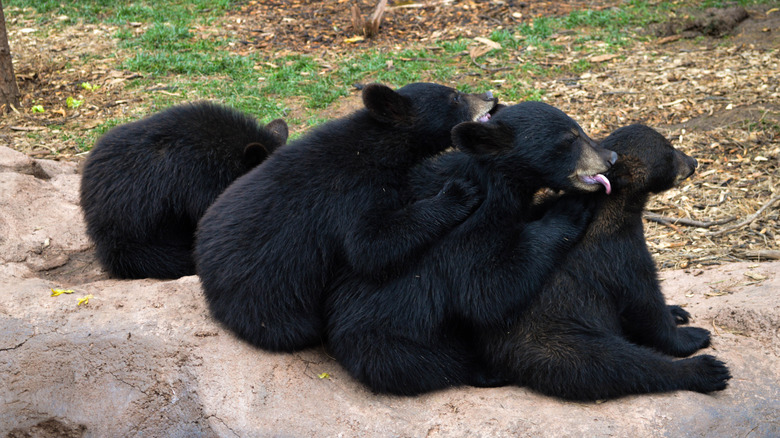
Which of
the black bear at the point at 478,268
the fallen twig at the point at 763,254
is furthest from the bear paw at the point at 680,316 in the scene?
the fallen twig at the point at 763,254

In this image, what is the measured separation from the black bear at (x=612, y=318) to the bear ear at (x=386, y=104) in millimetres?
1311

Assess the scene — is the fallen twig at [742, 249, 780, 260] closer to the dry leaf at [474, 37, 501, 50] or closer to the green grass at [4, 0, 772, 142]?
the green grass at [4, 0, 772, 142]

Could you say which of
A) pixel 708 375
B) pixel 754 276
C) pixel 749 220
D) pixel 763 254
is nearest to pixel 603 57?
pixel 749 220

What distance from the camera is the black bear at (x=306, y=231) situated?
4348 millimetres

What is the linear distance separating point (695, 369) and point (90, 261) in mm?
4884

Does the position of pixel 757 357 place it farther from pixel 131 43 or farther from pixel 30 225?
pixel 131 43

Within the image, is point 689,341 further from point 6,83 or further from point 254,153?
point 6,83

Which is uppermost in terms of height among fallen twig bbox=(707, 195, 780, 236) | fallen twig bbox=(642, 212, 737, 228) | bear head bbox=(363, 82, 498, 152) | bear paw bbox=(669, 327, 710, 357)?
bear head bbox=(363, 82, 498, 152)

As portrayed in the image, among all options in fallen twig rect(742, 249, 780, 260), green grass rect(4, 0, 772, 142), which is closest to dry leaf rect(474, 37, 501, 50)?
green grass rect(4, 0, 772, 142)

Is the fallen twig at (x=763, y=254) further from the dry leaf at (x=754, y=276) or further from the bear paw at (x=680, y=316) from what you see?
the bear paw at (x=680, y=316)

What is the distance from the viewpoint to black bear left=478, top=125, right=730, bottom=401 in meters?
4.11

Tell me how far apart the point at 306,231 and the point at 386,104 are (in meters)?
1.06

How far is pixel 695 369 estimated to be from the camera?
4156 millimetres

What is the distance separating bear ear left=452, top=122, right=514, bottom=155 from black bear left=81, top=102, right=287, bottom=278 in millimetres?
2440
